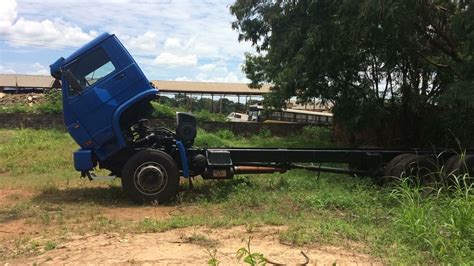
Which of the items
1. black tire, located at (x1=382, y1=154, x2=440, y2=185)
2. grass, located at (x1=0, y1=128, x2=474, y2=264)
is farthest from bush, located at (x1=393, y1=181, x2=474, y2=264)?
black tire, located at (x1=382, y1=154, x2=440, y2=185)

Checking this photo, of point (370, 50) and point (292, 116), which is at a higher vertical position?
point (370, 50)

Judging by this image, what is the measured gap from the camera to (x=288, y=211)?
8.48 metres

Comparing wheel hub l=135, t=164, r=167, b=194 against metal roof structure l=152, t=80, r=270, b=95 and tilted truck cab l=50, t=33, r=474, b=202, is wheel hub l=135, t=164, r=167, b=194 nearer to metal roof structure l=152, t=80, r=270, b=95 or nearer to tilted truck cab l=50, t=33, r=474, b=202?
tilted truck cab l=50, t=33, r=474, b=202

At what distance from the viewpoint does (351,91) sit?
20391 mm

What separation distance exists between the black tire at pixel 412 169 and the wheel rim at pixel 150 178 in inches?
169

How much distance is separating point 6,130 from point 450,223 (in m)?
23.7

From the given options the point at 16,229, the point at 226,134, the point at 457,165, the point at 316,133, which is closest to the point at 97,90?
the point at 16,229

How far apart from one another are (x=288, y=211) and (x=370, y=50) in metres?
9.90

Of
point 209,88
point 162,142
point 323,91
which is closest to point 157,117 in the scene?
point 323,91

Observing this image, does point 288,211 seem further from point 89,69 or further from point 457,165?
point 89,69

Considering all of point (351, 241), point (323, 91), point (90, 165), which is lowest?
point (351, 241)

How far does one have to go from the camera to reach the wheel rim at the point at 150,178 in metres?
9.51

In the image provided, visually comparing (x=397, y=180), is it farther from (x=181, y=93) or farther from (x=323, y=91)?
(x=181, y=93)

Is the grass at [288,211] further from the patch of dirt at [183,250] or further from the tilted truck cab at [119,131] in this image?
the tilted truck cab at [119,131]
